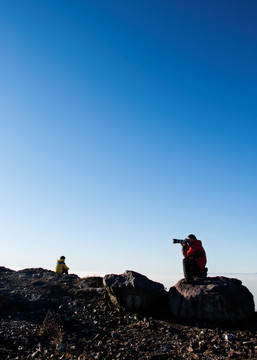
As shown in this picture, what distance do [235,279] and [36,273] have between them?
43.7 ft

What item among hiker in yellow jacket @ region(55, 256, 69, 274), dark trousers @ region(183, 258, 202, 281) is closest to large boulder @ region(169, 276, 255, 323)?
dark trousers @ region(183, 258, 202, 281)

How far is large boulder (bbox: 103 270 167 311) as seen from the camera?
1230 centimetres

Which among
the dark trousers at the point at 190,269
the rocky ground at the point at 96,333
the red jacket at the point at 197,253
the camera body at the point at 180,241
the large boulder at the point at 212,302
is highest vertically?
the camera body at the point at 180,241

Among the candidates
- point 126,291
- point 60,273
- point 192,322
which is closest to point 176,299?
point 192,322

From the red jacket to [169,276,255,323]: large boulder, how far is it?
3.95ft

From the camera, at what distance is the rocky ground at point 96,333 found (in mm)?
8758

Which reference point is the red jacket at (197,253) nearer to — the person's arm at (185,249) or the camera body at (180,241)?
the person's arm at (185,249)

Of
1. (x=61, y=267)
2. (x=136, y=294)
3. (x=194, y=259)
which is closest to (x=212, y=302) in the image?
(x=194, y=259)

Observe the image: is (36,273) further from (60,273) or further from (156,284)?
(156,284)

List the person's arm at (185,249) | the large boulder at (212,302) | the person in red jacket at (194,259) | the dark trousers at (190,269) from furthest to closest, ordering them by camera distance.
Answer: the person's arm at (185,249), the person in red jacket at (194,259), the dark trousers at (190,269), the large boulder at (212,302)

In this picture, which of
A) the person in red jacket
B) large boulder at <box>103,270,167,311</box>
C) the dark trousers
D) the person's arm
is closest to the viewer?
large boulder at <box>103,270,167,311</box>

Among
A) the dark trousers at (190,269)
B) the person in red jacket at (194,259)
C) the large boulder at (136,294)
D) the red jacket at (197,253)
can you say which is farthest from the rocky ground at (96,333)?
the red jacket at (197,253)

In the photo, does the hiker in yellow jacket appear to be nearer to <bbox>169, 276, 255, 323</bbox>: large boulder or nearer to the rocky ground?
the rocky ground

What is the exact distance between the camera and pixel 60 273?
2081 centimetres
